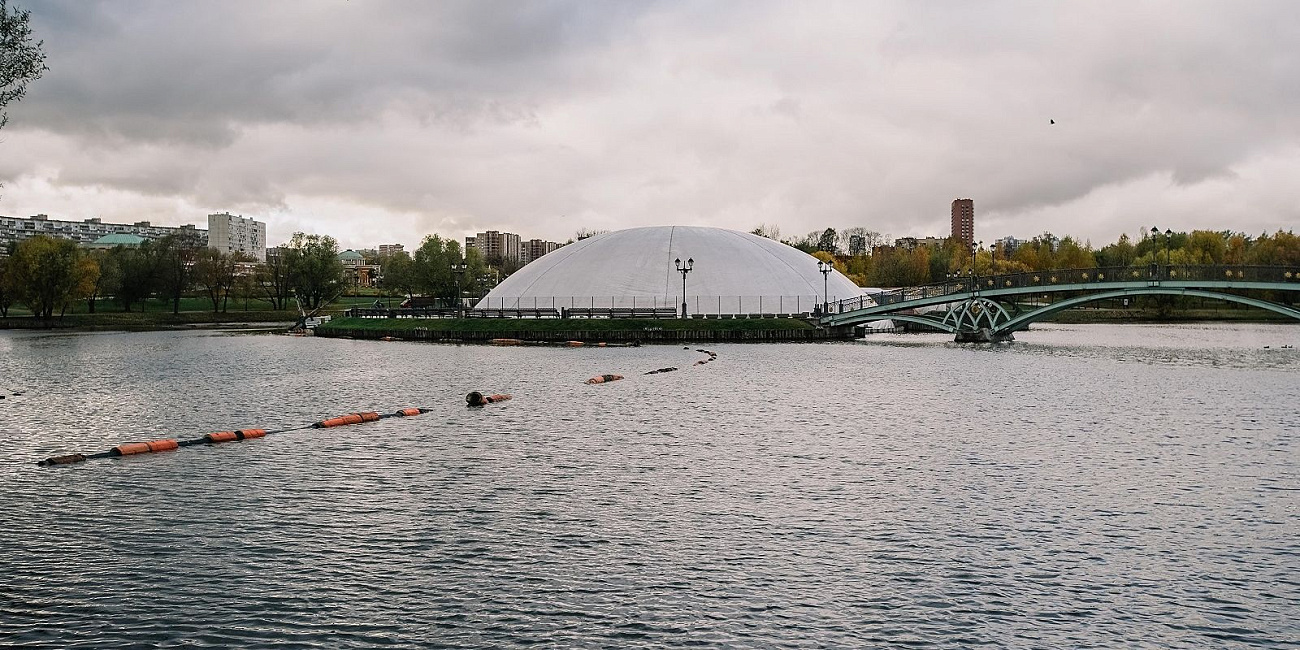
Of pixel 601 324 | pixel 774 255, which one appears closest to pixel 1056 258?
pixel 774 255

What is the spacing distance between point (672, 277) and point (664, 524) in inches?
3234

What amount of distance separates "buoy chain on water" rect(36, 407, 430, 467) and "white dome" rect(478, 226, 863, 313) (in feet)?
211

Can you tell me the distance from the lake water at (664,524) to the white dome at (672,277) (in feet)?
196

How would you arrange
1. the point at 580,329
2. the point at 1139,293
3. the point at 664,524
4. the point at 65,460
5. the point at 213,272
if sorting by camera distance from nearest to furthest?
the point at 664,524 → the point at 65,460 → the point at 1139,293 → the point at 580,329 → the point at 213,272

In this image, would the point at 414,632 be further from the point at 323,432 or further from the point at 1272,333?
the point at 1272,333

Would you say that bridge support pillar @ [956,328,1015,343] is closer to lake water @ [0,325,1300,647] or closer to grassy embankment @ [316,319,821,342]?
grassy embankment @ [316,319,821,342]

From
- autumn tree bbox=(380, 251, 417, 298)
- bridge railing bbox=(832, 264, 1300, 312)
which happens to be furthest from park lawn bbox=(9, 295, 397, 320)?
bridge railing bbox=(832, 264, 1300, 312)

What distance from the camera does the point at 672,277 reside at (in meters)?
97.5

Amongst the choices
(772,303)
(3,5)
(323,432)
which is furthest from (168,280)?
(323,432)

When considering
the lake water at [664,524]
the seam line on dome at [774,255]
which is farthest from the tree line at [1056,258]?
the lake water at [664,524]

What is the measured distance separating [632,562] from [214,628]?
209 inches

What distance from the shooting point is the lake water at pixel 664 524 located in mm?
11242

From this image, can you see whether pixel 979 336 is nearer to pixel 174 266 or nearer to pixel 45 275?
pixel 45 275

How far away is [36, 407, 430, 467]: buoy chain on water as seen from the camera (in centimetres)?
2139
